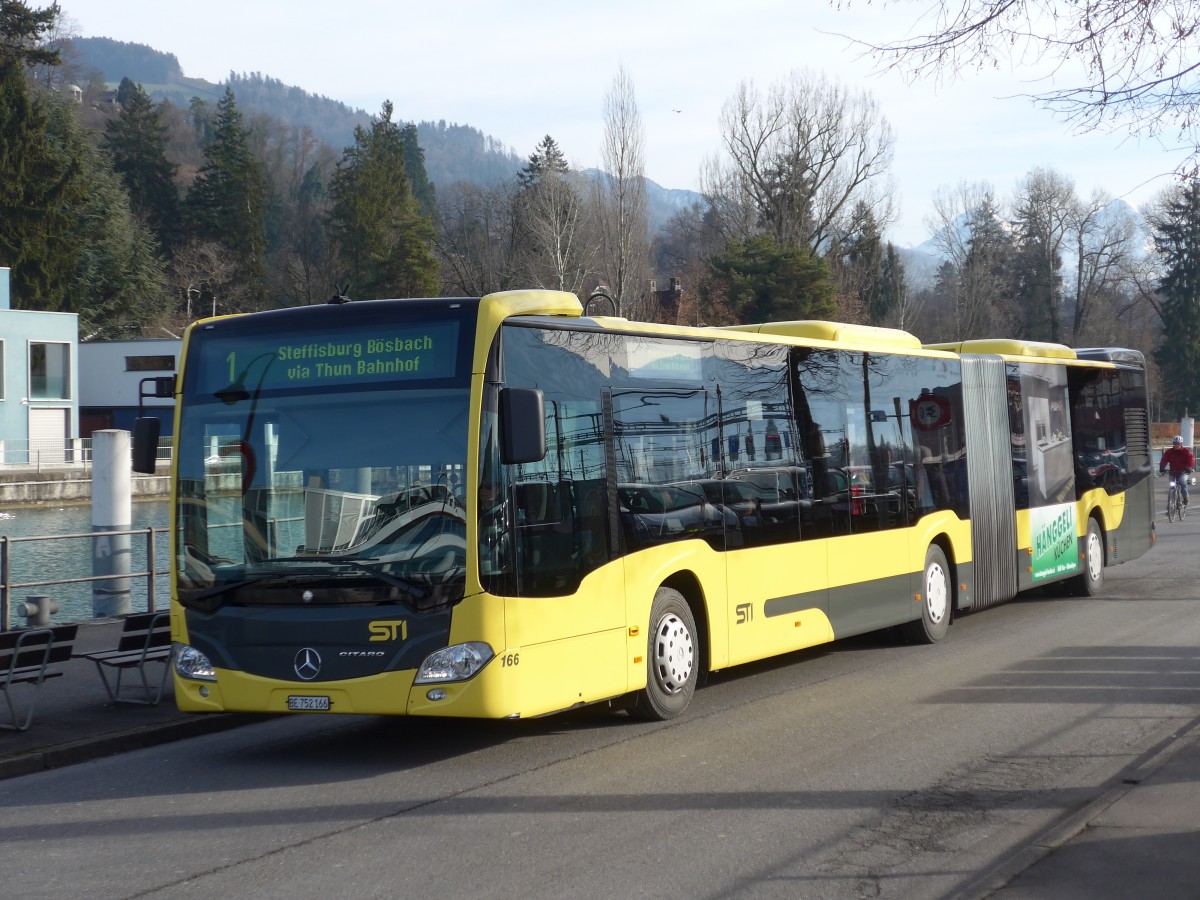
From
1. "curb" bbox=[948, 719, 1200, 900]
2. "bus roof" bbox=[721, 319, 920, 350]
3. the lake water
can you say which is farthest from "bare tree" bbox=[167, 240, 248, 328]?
"curb" bbox=[948, 719, 1200, 900]

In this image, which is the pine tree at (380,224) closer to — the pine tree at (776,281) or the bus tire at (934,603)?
the pine tree at (776,281)

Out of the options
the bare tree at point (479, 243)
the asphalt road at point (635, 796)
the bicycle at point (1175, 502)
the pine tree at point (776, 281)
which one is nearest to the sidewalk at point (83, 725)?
the asphalt road at point (635, 796)

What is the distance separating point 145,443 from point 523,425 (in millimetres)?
2831

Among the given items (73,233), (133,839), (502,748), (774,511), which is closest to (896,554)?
(774,511)

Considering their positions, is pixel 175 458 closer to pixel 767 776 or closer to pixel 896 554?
pixel 767 776

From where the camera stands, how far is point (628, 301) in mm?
50844

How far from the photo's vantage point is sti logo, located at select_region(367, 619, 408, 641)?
8328 millimetres

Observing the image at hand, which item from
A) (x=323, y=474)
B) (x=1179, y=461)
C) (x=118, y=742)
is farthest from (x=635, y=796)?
(x=1179, y=461)

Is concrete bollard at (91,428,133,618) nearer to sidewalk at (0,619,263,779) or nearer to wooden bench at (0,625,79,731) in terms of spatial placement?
A: sidewalk at (0,619,263,779)

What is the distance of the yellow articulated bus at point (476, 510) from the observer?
27.5 feet

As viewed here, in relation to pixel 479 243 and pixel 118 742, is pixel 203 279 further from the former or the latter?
pixel 118 742

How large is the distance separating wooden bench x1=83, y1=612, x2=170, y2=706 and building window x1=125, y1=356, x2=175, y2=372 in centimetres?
6115

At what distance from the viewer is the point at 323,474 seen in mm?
8586

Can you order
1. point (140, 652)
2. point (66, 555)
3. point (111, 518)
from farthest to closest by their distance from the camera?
point (66, 555)
point (111, 518)
point (140, 652)
